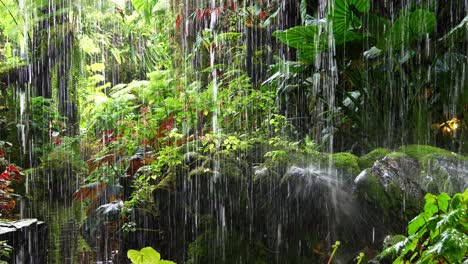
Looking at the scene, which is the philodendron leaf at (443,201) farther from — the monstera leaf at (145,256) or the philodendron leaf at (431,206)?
the monstera leaf at (145,256)

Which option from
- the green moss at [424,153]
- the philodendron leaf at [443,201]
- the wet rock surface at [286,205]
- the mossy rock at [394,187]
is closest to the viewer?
the philodendron leaf at [443,201]

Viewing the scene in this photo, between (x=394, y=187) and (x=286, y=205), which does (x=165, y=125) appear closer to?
(x=286, y=205)

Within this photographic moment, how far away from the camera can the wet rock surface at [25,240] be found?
4.00 m

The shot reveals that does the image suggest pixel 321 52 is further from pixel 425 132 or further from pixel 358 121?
pixel 425 132

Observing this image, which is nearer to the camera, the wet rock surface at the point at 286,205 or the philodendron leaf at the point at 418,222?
the philodendron leaf at the point at 418,222

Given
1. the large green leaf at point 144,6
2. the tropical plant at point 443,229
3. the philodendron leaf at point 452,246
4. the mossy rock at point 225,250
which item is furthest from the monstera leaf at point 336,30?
the philodendron leaf at point 452,246

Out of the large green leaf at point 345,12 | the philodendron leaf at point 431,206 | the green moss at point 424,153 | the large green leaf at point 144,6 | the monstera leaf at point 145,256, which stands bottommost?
the green moss at point 424,153

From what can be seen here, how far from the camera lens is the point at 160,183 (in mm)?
4582

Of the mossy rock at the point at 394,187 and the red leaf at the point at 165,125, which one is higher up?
the red leaf at the point at 165,125

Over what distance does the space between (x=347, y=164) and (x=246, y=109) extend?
1.95m

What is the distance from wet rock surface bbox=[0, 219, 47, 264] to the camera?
158 inches

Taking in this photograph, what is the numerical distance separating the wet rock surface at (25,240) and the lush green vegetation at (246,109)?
0.32m

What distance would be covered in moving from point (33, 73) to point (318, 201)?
6.84 meters

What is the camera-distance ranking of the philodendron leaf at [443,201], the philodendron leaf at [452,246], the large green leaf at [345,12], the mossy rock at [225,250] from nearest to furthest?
the philodendron leaf at [452,246]
the philodendron leaf at [443,201]
the mossy rock at [225,250]
the large green leaf at [345,12]
